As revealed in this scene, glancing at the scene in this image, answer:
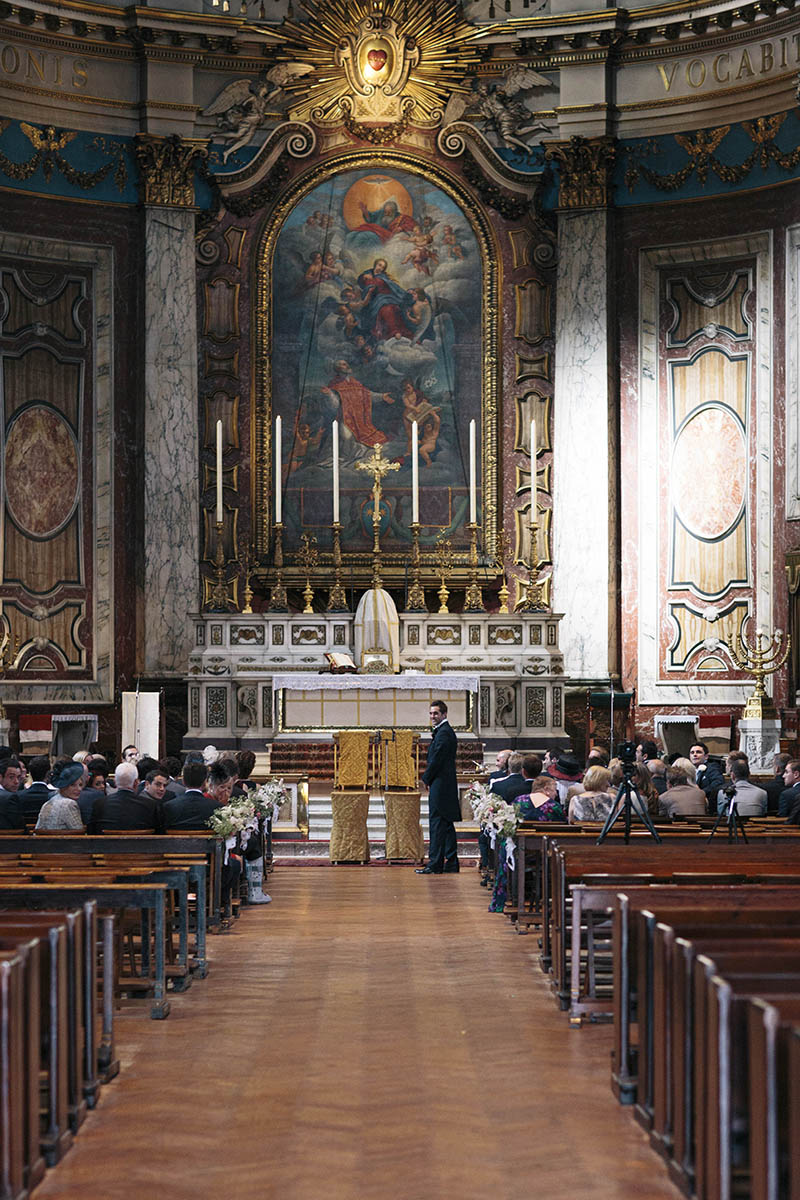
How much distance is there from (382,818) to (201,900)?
7.29 metres

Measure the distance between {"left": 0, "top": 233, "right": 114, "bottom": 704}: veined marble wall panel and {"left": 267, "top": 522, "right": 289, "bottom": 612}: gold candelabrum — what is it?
1933 millimetres

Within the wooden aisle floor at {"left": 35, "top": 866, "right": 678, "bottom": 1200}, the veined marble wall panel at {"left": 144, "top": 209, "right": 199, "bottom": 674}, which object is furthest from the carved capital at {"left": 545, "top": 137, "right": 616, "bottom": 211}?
the wooden aisle floor at {"left": 35, "top": 866, "right": 678, "bottom": 1200}

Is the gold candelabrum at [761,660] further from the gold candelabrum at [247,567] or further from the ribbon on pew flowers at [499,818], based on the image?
the gold candelabrum at [247,567]

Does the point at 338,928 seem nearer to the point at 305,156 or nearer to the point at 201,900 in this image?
the point at 201,900

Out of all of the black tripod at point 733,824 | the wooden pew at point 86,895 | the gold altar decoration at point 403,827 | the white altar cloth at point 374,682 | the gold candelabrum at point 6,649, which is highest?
the gold candelabrum at point 6,649

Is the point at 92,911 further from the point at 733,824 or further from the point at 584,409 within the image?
the point at 584,409

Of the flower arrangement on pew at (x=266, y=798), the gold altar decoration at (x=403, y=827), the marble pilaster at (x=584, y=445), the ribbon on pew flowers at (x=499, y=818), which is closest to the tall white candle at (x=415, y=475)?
the marble pilaster at (x=584, y=445)

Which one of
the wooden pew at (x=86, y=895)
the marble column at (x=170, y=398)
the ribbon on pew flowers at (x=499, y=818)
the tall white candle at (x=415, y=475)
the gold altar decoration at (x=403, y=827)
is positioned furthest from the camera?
the marble column at (x=170, y=398)

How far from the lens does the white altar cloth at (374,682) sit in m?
16.9

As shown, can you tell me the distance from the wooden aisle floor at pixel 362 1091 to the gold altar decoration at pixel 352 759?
570 cm

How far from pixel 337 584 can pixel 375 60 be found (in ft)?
21.6

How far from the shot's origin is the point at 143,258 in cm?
1972

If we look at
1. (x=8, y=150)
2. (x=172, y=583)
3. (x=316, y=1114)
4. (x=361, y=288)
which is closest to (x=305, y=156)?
(x=361, y=288)

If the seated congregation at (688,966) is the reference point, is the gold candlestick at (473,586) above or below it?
above
